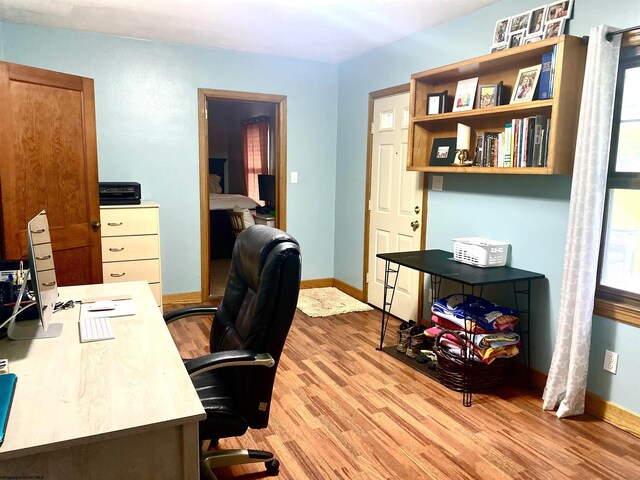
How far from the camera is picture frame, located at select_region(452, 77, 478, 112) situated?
308cm

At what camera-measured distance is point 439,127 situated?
3.42m

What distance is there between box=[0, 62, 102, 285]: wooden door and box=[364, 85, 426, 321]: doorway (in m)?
2.32

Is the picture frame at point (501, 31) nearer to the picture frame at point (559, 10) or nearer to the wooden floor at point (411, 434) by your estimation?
the picture frame at point (559, 10)

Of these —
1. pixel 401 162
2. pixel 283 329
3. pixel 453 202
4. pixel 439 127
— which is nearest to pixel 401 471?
pixel 283 329

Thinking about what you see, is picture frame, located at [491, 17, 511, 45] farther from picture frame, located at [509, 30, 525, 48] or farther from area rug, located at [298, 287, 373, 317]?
area rug, located at [298, 287, 373, 317]

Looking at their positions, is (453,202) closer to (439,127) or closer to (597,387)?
(439,127)

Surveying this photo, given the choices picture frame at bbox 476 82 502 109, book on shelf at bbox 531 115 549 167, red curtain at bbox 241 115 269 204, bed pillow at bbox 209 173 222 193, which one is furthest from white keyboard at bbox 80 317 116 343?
bed pillow at bbox 209 173 222 193

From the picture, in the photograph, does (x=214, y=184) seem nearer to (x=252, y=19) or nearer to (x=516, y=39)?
(x=252, y=19)

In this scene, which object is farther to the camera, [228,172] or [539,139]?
[228,172]

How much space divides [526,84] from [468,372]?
5.48 ft

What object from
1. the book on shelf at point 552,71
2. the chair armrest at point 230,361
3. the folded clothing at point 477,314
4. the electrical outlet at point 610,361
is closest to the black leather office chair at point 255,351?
the chair armrest at point 230,361

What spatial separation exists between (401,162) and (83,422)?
335 centimetres

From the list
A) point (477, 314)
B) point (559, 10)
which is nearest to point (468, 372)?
point (477, 314)

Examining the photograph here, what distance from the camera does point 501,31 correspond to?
2.94 m
